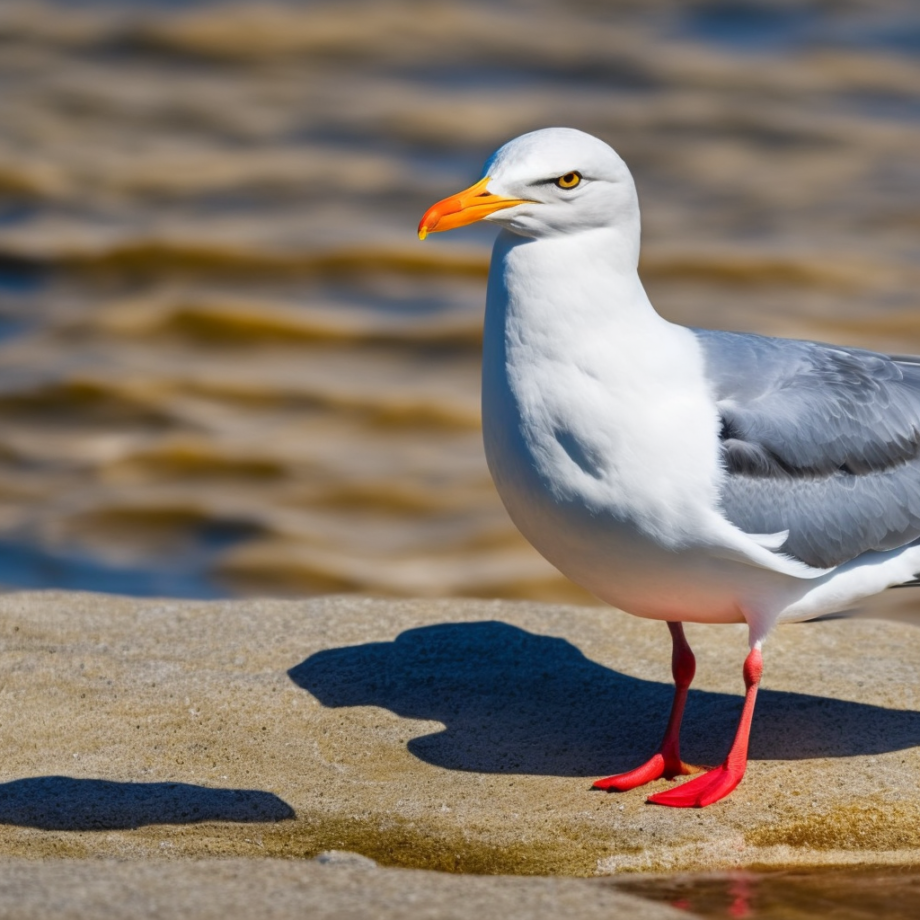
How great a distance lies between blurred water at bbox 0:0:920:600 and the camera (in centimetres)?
1030

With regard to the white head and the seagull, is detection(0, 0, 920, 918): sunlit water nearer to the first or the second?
the seagull

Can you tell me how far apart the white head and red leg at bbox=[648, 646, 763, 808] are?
1451mm

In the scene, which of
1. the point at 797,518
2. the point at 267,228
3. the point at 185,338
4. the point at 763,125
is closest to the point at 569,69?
the point at 763,125

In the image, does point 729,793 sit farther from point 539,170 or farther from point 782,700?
point 539,170

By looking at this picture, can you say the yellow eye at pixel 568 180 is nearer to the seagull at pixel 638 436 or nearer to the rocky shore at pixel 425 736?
the seagull at pixel 638 436

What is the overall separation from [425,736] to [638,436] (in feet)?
4.38

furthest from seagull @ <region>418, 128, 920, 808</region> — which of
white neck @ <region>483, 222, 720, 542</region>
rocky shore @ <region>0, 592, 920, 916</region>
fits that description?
rocky shore @ <region>0, 592, 920, 916</region>

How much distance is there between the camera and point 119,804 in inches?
190

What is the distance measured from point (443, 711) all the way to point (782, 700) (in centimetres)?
118

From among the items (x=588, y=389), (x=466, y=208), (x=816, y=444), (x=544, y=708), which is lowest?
(x=544, y=708)

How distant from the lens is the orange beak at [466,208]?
4609 mm

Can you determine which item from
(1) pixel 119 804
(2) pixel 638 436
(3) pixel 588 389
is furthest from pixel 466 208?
(1) pixel 119 804

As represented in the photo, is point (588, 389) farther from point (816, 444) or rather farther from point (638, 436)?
point (816, 444)

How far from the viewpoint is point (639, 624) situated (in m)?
6.31
